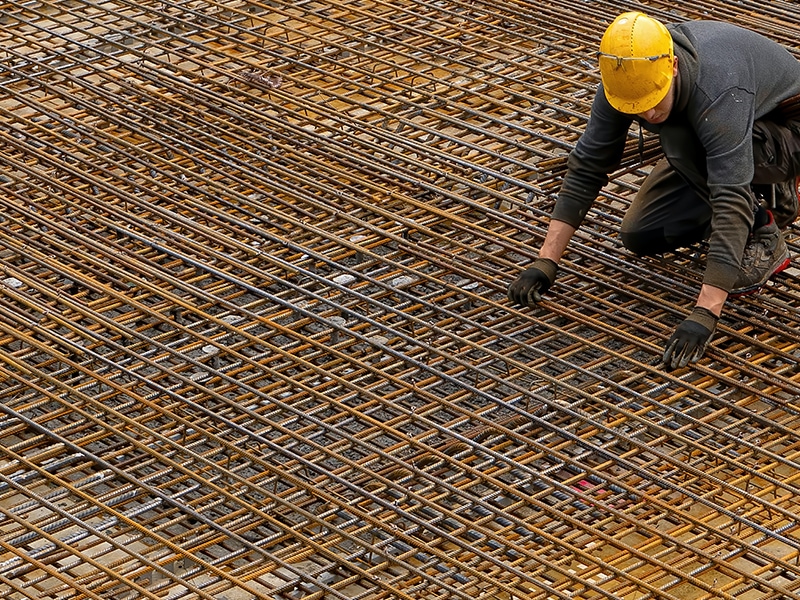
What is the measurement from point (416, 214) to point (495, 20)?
5.85 ft

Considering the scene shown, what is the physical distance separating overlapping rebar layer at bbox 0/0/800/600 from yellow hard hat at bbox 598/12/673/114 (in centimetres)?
77

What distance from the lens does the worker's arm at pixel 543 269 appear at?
13.9 feet

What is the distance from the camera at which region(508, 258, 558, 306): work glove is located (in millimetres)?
4238

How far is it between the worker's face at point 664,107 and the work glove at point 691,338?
0.58 metres

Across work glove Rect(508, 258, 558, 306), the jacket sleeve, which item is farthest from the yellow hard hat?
work glove Rect(508, 258, 558, 306)

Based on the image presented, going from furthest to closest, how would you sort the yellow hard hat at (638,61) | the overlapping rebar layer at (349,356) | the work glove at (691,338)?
the work glove at (691,338) → the yellow hard hat at (638,61) → the overlapping rebar layer at (349,356)

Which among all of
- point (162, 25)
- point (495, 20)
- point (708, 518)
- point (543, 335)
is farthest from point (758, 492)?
point (162, 25)

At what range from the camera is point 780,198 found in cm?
426

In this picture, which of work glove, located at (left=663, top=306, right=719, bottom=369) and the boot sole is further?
the boot sole

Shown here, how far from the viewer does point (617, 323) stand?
4.25m

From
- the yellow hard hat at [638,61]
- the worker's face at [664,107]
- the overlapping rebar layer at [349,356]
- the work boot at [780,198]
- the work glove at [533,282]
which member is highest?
the yellow hard hat at [638,61]

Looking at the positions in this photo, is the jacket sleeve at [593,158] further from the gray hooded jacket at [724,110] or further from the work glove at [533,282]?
the work glove at [533,282]

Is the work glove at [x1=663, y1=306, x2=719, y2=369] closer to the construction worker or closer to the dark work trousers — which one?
the construction worker

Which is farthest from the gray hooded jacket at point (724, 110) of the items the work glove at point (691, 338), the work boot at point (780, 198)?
the work boot at point (780, 198)
